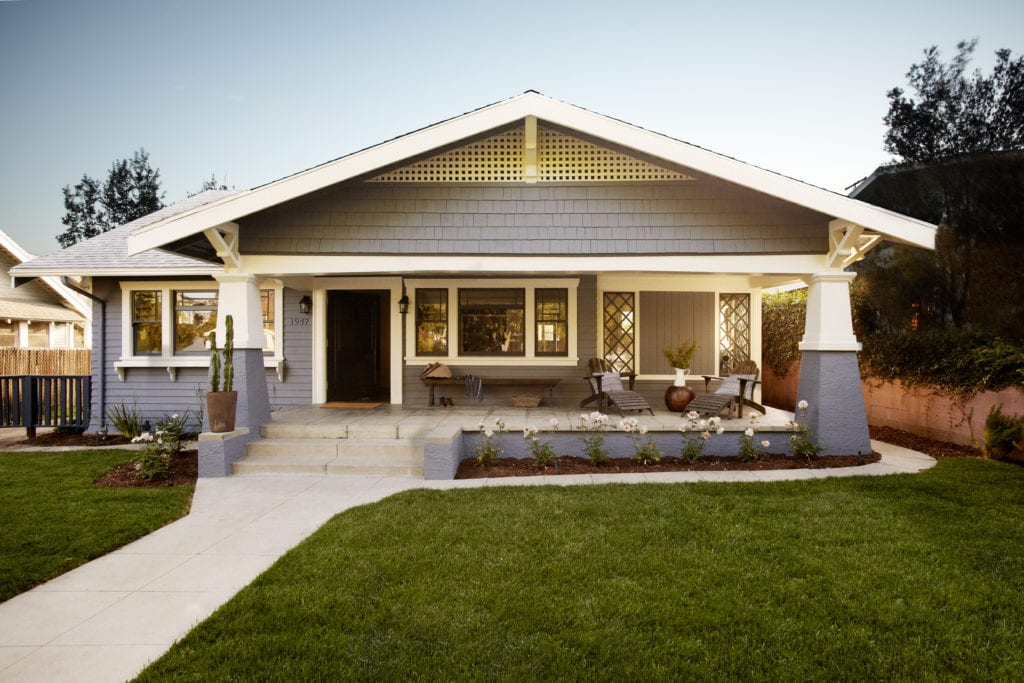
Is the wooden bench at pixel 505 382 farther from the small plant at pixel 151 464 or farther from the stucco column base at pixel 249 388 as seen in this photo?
the small plant at pixel 151 464

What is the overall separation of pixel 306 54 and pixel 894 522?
15.9 metres

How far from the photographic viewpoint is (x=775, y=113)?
14719 mm

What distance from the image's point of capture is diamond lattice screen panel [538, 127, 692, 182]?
6.91 metres

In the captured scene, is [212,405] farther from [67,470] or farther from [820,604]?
[820,604]

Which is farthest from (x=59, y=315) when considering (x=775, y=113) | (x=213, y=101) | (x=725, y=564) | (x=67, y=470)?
(x=775, y=113)

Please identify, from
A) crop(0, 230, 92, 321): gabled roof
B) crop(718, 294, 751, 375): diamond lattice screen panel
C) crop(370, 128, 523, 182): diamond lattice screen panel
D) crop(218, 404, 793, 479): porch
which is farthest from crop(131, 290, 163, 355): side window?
crop(718, 294, 751, 375): diamond lattice screen panel

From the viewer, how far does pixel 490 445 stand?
6.71 m

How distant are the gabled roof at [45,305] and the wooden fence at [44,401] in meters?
5.99

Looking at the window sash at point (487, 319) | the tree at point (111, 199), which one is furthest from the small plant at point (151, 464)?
the tree at point (111, 199)

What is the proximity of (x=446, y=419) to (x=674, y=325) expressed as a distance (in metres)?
4.56

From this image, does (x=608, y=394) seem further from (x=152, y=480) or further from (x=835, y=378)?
(x=152, y=480)

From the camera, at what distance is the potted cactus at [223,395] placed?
21.0 ft

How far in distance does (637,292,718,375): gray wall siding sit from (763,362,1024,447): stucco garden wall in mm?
2729

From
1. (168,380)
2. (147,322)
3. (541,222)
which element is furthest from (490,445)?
(147,322)
